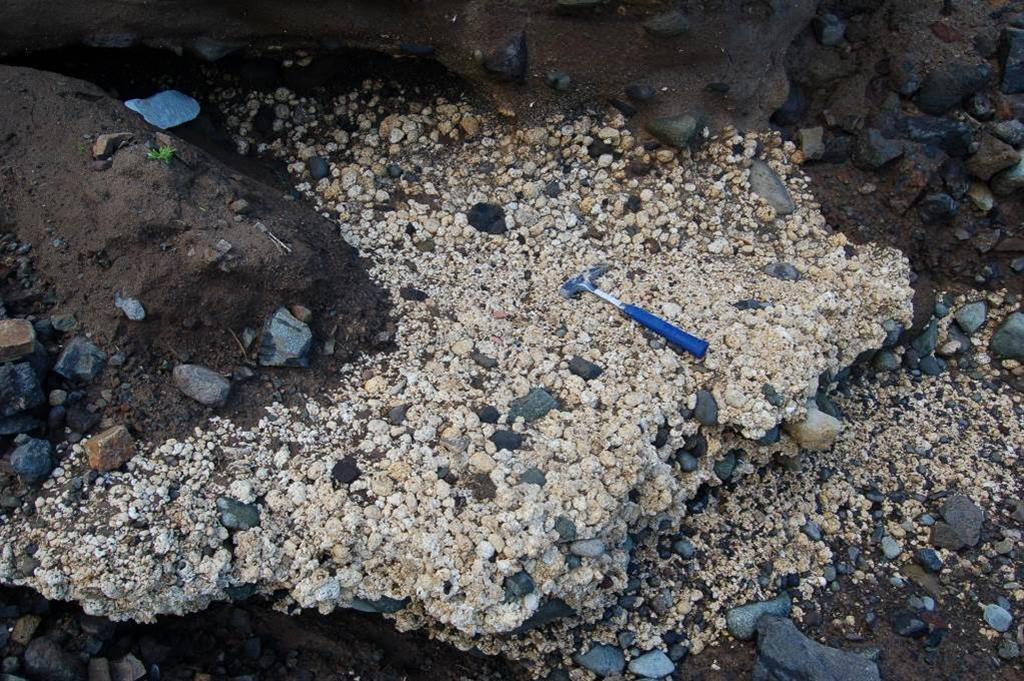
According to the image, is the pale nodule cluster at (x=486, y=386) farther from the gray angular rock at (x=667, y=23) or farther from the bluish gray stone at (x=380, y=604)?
the gray angular rock at (x=667, y=23)

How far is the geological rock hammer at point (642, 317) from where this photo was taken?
2361mm

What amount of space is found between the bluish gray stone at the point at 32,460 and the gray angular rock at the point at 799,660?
168 cm

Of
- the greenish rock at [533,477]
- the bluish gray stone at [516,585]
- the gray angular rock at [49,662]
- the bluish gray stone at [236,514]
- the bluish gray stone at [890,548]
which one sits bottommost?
the bluish gray stone at [890,548]

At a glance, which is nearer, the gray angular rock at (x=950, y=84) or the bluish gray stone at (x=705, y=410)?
the bluish gray stone at (x=705, y=410)

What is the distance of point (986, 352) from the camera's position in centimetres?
298

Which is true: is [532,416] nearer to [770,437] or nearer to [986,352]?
[770,437]

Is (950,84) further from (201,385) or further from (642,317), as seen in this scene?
(201,385)

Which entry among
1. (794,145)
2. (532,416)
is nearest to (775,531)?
(532,416)

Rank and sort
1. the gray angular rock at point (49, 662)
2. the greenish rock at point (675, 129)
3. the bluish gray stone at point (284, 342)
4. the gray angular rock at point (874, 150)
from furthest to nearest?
the gray angular rock at point (874, 150)
the greenish rock at point (675, 129)
the bluish gray stone at point (284, 342)
the gray angular rock at point (49, 662)

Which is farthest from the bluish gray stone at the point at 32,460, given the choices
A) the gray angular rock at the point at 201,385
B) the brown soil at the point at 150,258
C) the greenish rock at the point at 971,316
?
the greenish rock at the point at 971,316

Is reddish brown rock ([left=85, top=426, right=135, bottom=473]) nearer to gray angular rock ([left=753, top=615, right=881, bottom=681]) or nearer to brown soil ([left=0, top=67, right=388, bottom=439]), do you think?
brown soil ([left=0, top=67, right=388, bottom=439])

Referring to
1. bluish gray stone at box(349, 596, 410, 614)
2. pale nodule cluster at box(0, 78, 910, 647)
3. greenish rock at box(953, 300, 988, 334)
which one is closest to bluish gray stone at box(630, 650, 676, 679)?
pale nodule cluster at box(0, 78, 910, 647)

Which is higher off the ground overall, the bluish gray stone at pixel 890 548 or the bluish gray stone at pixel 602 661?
the bluish gray stone at pixel 890 548

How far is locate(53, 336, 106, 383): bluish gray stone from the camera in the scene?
205 cm
